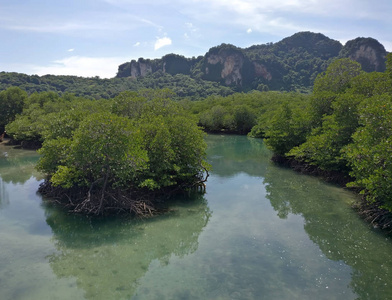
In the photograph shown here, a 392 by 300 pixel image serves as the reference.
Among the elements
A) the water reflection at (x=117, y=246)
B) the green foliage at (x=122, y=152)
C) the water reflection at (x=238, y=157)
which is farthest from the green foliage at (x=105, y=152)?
the water reflection at (x=238, y=157)

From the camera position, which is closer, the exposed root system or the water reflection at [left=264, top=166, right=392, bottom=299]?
the water reflection at [left=264, top=166, right=392, bottom=299]

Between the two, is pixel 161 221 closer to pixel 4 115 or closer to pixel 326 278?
pixel 326 278

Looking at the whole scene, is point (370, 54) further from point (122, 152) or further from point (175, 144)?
point (122, 152)

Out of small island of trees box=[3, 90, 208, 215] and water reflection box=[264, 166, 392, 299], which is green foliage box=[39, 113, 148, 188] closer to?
small island of trees box=[3, 90, 208, 215]

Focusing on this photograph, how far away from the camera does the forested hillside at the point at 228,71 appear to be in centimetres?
12462

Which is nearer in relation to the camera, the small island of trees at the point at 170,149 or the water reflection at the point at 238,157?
the small island of trees at the point at 170,149

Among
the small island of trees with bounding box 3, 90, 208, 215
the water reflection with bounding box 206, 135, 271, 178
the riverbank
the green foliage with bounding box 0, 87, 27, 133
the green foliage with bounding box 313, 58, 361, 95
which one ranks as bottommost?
the water reflection with bounding box 206, 135, 271, 178

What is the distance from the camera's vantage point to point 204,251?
13.3 meters

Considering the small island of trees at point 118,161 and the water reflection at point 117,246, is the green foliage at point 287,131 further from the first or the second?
the water reflection at point 117,246

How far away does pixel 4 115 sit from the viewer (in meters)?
50.0

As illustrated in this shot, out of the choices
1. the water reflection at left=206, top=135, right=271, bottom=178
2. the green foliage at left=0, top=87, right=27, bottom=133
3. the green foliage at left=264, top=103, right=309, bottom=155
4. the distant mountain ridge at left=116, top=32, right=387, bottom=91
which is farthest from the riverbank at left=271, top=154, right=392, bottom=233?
the distant mountain ridge at left=116, top=32, right=387, bottom=91

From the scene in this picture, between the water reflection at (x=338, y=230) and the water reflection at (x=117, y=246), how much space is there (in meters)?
Answer: 5.70

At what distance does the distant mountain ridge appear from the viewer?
138 m

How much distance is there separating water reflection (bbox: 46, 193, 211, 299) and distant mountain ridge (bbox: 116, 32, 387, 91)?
128742 millimetres
